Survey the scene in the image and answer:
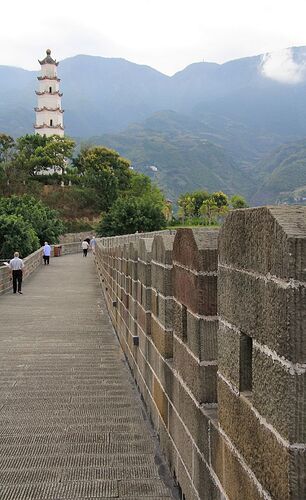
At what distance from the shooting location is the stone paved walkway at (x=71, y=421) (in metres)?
4.01

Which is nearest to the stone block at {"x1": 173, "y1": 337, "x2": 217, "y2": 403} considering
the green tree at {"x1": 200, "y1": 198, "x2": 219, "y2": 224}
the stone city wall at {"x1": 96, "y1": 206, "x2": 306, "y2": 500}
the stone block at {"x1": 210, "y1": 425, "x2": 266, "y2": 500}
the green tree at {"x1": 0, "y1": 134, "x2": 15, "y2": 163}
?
the stone city wall at {"x1": 96, "y1": 206, "x2": 306, "y2": 500}

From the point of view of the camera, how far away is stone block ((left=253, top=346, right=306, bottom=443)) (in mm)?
1785

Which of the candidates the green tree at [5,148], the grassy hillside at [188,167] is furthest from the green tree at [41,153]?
the grassy hillside at [188,167]

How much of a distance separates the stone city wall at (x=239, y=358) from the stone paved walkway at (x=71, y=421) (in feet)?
1.41

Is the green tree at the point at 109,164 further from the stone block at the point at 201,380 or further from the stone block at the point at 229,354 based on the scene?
the stone block at the point at 229,354

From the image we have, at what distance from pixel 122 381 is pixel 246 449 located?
484 centimetres

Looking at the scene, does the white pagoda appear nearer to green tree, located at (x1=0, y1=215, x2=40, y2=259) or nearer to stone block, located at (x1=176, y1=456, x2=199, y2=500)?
green tree, located at (x1=0, y1=215, x2=40, y2=259)

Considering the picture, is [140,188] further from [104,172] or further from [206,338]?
[206,338]

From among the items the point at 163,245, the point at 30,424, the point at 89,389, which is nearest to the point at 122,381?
the point at 89,389

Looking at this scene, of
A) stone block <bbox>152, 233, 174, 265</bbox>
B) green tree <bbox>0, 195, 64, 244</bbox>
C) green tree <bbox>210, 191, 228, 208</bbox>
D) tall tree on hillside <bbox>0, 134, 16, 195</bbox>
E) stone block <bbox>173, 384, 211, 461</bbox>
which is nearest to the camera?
stone block <bbox>173, 384, 211, 461</bbox>

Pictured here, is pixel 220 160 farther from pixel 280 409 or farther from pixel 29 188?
pixel 280 409

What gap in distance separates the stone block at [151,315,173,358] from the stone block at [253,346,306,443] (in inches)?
85.8

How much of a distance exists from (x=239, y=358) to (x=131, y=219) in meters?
45.5

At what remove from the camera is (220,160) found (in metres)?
193
